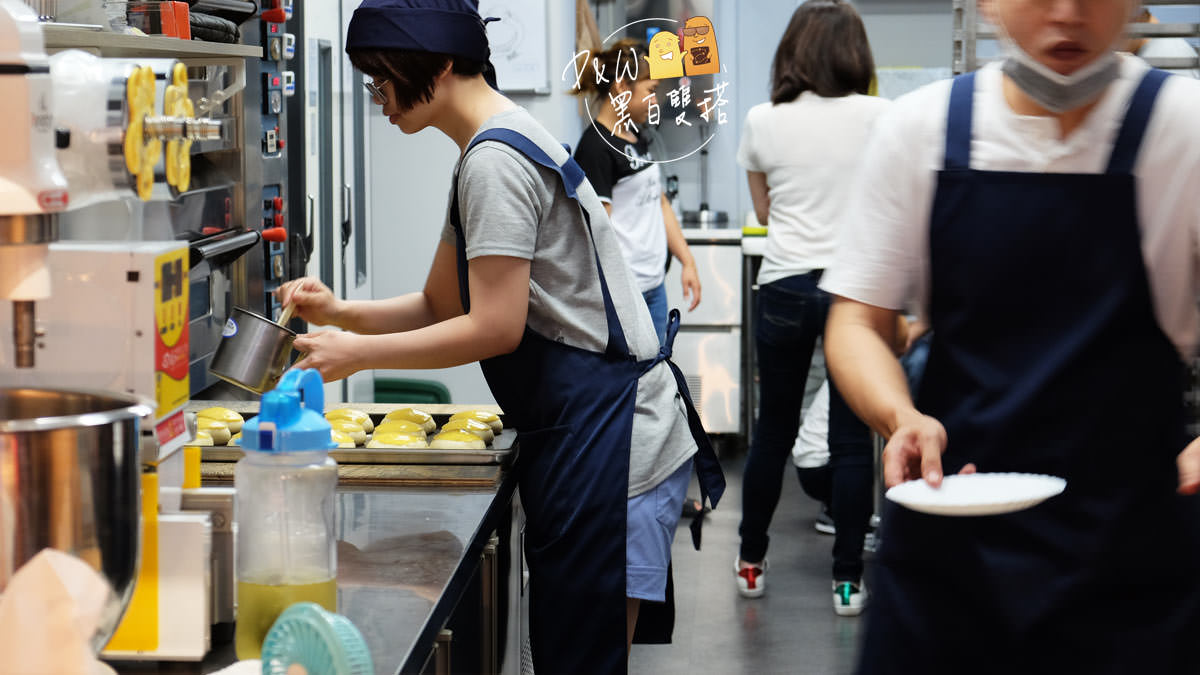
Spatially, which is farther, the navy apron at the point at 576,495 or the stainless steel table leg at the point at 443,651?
the navy apron at the point at 576,495

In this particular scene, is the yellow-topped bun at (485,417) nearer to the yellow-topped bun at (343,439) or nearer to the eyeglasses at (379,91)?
the yellow-topped bun at (343,439)

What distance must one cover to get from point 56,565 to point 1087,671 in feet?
3.17

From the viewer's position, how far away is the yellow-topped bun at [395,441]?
1972 millimetres

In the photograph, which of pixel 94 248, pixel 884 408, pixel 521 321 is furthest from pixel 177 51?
pixel 884 408

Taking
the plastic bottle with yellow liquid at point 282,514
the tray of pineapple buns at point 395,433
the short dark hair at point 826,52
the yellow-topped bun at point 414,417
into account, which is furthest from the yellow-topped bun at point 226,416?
the short dark hair at point 826,52

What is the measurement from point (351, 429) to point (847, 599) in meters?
2.15

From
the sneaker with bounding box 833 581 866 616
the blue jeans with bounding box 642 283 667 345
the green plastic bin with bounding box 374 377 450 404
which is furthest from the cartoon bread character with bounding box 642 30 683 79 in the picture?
the sneaker with bounding box 833 581 866 616

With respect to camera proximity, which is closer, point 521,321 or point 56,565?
point 56,565

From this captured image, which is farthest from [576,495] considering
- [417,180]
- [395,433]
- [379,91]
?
[417,180]

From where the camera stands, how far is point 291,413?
1.22 meters

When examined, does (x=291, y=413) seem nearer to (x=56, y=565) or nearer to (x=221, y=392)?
(x=56, y=565)

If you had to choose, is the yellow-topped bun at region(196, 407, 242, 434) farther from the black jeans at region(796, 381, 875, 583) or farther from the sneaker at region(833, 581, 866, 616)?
the sneaker at region(833, 581, 866, 616)

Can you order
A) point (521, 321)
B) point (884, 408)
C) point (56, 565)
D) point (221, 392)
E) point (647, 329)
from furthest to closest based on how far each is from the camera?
point (221, 392)
point (647, 329)
point (521, 321)
point (884, 408)
point (56, 565)

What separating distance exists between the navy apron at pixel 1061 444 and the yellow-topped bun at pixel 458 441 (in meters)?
0.80
